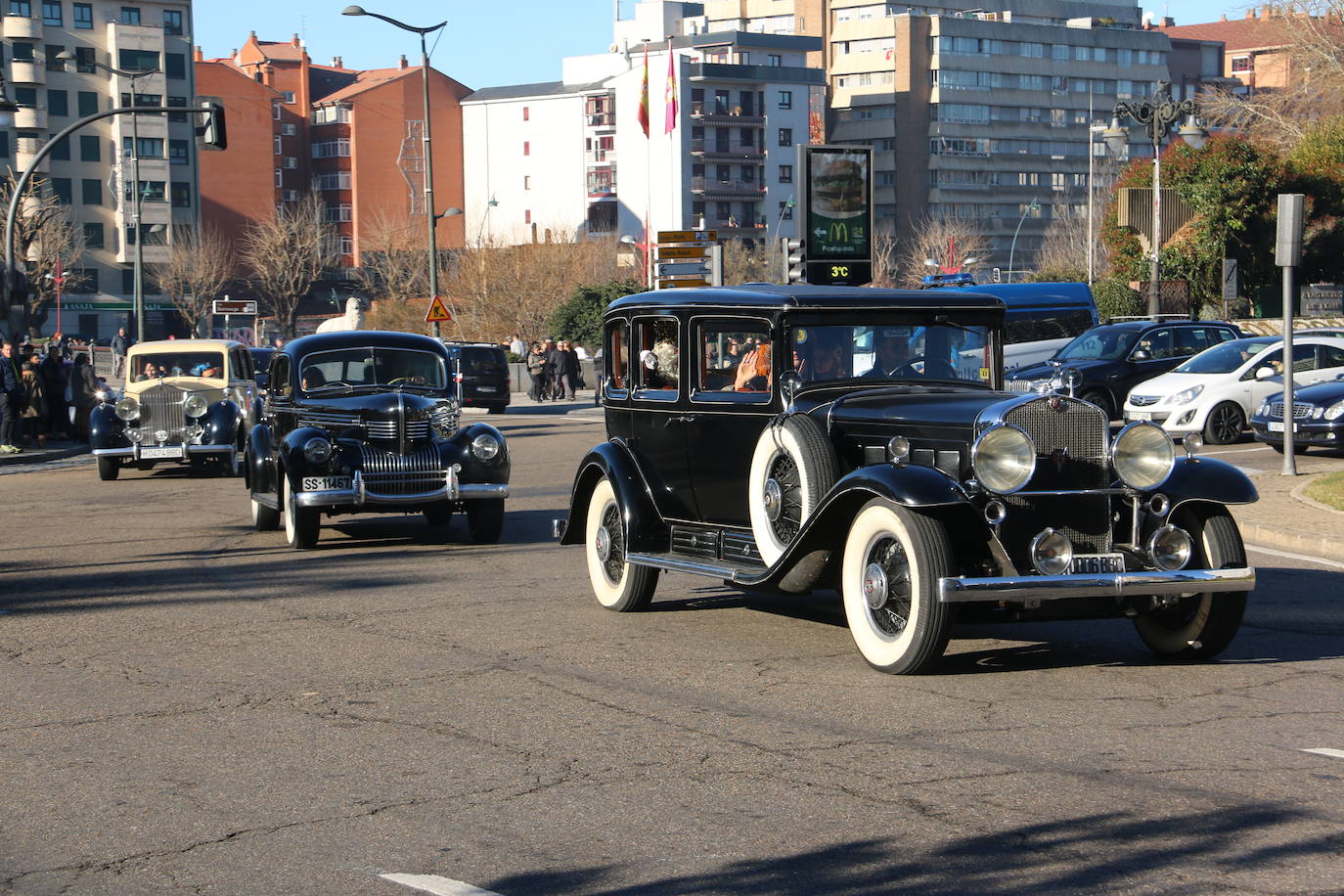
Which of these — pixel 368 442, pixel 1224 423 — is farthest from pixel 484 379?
pixel 368 442

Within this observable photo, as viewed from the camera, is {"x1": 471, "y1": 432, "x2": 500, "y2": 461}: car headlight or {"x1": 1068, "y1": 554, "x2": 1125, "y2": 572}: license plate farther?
{"x1": 471, "y1": 432, "x2": 500, "y2": 461}: car headlight

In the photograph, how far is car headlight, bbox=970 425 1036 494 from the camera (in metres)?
7.86

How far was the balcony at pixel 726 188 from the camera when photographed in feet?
352

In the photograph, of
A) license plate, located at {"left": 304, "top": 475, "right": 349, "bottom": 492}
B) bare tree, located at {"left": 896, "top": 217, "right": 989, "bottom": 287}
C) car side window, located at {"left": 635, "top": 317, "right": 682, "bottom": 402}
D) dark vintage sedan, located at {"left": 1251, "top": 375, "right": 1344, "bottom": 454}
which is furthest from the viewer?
bare tree, located at {"left": 896, "top": 217, "right": 989, "bottom": 287}

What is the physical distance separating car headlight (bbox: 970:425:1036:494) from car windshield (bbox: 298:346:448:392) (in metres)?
8.81

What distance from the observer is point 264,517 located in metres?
15.5

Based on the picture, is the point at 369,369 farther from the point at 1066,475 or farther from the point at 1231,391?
the point at 1231,391

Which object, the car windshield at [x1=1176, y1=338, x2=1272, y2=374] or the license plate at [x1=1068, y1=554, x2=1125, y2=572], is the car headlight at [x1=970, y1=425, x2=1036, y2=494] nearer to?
the license plate at [x1=1068, y1=554, x2=1125, y2=572]

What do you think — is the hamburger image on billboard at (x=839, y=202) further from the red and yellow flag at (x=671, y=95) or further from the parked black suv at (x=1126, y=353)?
the red and yellow flag at (x=671, y=95)

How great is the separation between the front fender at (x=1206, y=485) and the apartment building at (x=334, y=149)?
98029 mm

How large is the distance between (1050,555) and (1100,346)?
2097cm

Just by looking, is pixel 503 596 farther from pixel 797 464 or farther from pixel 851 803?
pixel 851 803

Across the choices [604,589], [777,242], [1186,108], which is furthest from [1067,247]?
[604,589]

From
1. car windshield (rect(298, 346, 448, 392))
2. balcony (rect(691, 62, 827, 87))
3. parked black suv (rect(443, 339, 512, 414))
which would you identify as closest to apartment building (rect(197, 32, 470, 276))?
balcony (rect(691, 62, 827, 87))
